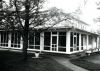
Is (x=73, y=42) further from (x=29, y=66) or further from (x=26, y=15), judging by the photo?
(x=26, y=15)

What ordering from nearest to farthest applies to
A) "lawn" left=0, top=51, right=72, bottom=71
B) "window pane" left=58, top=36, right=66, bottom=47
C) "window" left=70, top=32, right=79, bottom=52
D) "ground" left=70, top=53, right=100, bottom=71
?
"lawn" left=0, top=51, right=72, bottom=71 → "ground" left=70, top=53, right=100, bottom=71 → "window" left=70, top=32, right=79, bottom=52 → "window pane" left=58, top=36, right=66, bottom=47

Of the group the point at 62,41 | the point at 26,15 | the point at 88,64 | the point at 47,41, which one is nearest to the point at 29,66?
the point at 26,15

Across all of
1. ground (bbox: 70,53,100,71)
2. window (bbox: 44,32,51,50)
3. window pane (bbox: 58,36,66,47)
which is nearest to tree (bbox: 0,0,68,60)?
ground (bbox: 70,53,100,71)

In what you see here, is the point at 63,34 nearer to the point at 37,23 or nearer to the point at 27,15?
the point at 37,23

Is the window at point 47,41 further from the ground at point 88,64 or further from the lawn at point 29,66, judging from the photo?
the lawn at point 29,66

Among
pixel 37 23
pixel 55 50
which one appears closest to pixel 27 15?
pixel 37 23

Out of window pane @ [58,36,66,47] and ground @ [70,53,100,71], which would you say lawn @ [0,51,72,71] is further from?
window pane @ [58,36,66,47]

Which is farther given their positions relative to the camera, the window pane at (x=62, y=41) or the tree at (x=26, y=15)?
the window pane at (x=62, y=41)

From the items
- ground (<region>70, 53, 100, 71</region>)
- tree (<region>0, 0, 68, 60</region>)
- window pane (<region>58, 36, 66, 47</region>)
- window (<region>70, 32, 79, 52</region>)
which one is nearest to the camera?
tree (<region>0, 0, 68, 60</region>)

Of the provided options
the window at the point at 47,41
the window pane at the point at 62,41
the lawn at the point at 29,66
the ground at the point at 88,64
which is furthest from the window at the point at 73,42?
the lawn at the point at 29,66

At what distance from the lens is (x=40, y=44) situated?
59.2 ft

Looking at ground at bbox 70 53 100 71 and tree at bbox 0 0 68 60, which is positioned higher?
tree at bbox 0 0 68 60

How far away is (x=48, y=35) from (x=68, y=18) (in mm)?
7812

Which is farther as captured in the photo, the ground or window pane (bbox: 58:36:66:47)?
window pane (bbox: 58:36:66:47)
